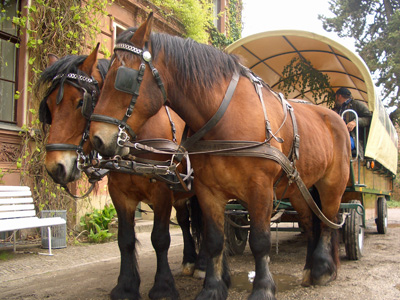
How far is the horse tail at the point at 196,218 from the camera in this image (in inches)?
176

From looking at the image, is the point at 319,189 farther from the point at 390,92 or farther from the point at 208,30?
the point at 390,92

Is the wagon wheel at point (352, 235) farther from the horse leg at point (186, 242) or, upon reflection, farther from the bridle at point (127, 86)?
the bridle at point (127, 86)

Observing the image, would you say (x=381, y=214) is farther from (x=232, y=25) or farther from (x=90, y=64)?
(x=232, y=25)

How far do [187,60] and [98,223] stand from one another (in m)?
5.21

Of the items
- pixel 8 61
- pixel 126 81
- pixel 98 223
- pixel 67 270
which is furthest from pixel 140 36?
pixel 8 61

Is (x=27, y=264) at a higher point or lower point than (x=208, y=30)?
lower

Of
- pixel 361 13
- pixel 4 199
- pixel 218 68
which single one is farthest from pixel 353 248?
pixel 361 13

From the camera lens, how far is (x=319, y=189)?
157 inches

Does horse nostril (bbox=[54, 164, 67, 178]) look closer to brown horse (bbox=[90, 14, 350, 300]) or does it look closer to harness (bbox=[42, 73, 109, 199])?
harness (bbox=[42, 73, 109, 199])

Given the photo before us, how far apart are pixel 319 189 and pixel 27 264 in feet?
13.2

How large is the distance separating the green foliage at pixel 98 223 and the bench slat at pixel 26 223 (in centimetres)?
93

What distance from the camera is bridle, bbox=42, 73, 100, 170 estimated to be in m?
3.02

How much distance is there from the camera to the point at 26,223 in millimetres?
5434

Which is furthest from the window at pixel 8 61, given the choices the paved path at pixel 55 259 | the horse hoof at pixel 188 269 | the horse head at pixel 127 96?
the horse head at pixel 127 96
